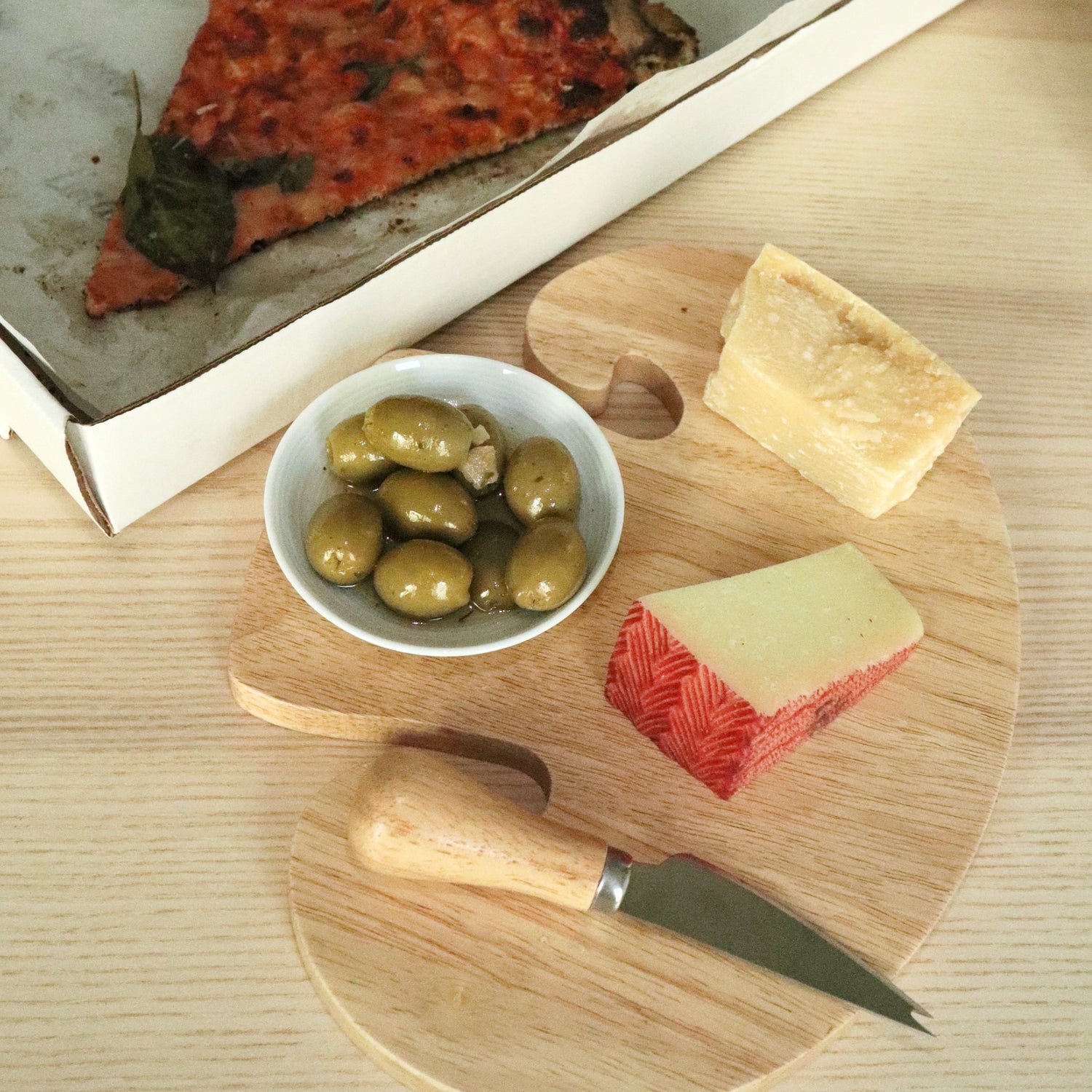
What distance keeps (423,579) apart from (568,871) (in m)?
0.32

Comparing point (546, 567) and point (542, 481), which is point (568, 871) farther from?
point (542, 481)

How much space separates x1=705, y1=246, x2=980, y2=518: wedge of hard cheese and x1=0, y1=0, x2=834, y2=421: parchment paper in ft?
1.06

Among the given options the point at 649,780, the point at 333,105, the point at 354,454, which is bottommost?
the point at 649,780

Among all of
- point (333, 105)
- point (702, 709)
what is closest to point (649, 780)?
point (702, 709)

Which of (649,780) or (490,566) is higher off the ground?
(490,566)

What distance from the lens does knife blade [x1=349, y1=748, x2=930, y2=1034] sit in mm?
993

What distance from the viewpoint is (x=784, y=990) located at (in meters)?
1.02

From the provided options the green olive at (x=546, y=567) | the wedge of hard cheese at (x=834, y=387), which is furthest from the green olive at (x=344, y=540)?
the wedge of hard cheese at (x=834, y=387)

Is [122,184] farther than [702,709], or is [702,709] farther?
[122,184]

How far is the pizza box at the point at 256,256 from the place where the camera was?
121cm

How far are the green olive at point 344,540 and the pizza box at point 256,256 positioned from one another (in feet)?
0.61

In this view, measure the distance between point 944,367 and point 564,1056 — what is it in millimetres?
827

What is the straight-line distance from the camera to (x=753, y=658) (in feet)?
3.56

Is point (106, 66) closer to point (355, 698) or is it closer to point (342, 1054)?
point (355, 698)
